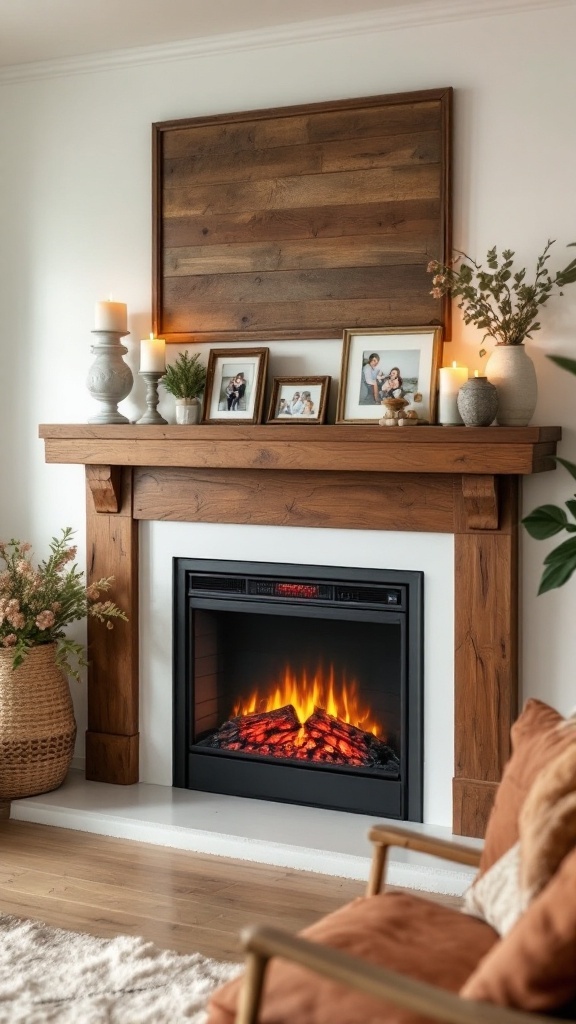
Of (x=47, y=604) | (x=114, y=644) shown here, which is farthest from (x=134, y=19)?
(x=114, y=644)

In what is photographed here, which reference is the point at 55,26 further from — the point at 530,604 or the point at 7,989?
the point at 7,989

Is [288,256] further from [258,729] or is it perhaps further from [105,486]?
[258,729]

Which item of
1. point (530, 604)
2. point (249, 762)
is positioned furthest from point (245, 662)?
point (530, 604)

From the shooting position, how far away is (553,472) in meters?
3.52

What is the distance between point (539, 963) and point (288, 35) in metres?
3.23

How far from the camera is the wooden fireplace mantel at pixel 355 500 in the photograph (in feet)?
11.4

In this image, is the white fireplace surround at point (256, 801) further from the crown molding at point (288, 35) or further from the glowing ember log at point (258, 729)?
the crown molding at point (288, 35)

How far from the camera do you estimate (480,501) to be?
3490 mm

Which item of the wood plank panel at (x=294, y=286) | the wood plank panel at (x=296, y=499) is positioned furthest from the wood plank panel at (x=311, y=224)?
the wood plank panel at (x=296, y=499)

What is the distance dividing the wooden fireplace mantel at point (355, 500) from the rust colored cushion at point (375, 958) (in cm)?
144

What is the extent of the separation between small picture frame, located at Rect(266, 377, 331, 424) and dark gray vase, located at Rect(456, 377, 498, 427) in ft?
1.83

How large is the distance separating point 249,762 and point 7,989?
57.0 inches

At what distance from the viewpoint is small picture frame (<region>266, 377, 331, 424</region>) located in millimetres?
3799

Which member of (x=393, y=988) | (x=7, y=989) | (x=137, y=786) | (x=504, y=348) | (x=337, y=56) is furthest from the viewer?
(x=137, y=786)
